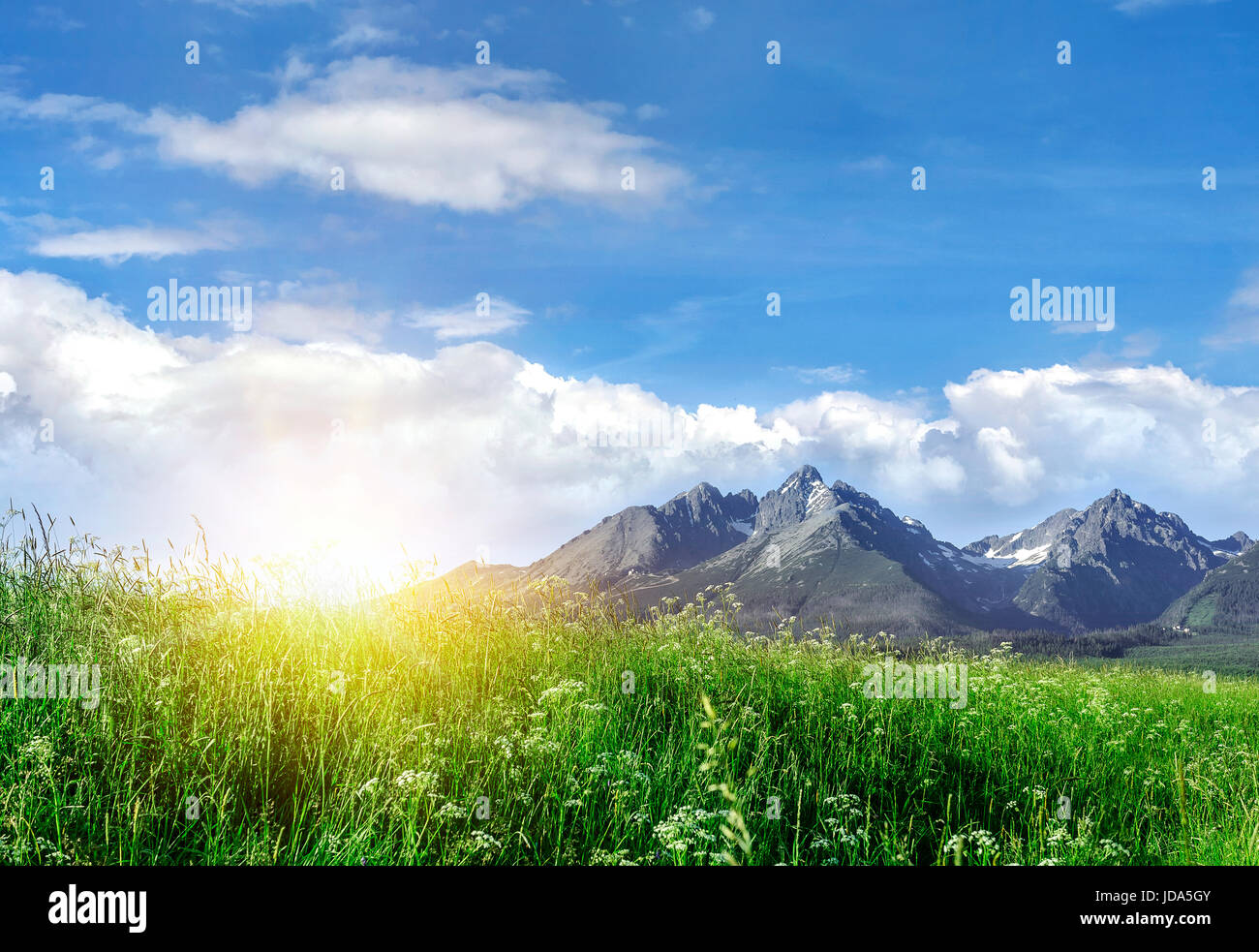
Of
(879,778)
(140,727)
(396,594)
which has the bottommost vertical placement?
(879,778)

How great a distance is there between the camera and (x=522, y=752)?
6.30 m

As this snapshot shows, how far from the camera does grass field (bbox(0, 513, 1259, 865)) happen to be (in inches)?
215

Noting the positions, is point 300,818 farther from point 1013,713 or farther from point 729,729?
point 1013,713

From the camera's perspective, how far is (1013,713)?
9750mm

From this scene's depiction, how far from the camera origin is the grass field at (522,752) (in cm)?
546

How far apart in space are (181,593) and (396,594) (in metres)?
2.29

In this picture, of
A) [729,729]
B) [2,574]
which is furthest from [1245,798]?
[2,574]

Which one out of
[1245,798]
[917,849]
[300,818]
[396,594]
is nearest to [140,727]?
[300,818]

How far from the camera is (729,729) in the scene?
302 inches
